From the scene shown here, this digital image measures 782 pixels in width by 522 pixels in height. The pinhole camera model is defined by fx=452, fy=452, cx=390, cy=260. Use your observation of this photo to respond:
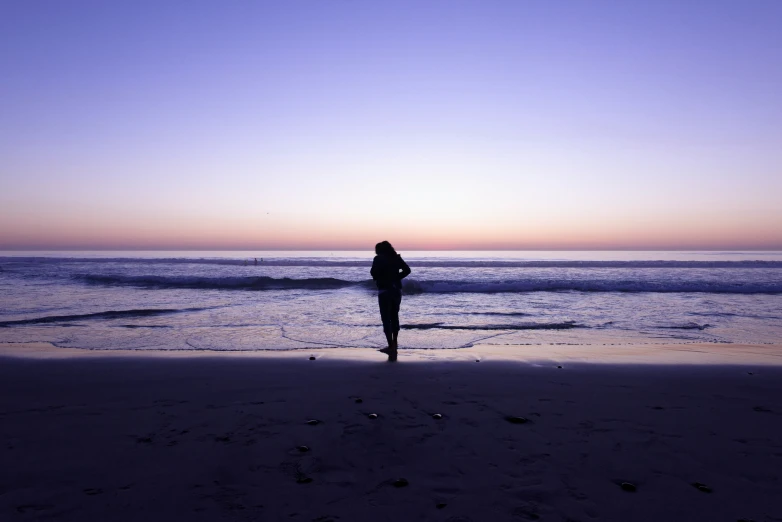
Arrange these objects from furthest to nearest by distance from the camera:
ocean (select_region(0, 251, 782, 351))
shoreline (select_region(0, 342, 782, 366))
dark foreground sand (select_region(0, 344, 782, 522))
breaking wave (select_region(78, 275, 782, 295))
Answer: breaking wave (select_region(78, 275, 782, 295)) → ocean (select_region(0, 251, 782, 351)) → shoreline (select_region(0, 342, 782, 366)) → dark foreground sand (select_region(0, 344, 782, 522))

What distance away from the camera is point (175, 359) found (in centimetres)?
748

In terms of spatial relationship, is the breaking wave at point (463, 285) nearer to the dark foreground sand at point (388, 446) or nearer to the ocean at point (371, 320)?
the ocean at point (371, 320)

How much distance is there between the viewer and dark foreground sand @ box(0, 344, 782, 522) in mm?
2852

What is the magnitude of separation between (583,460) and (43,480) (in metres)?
A: 3.93

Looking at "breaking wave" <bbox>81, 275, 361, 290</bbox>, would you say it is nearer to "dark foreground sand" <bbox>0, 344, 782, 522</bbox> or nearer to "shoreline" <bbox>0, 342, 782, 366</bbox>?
"shoreline" <bbox>0, 342, 782, 366</bbox>

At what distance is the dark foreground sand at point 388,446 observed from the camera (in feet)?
9.36

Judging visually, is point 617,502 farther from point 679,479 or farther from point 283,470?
point 283,470

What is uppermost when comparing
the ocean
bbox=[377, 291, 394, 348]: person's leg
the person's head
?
the person's head

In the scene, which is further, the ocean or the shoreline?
the ocean

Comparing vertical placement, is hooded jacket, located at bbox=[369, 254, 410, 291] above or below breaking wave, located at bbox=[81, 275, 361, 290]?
above

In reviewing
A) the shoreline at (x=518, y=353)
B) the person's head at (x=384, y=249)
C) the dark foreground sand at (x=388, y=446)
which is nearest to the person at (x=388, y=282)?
the person's head at (x=384, y=249)

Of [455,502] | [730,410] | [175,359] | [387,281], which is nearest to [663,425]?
[730,410]

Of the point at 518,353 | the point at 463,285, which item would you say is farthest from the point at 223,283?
the point at 518,353

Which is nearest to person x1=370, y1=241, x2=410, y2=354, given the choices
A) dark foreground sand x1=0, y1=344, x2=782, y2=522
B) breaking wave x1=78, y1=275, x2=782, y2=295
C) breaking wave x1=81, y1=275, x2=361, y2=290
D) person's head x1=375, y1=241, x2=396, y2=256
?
person's head x1=375, y1=241, x2=396, y2=256
